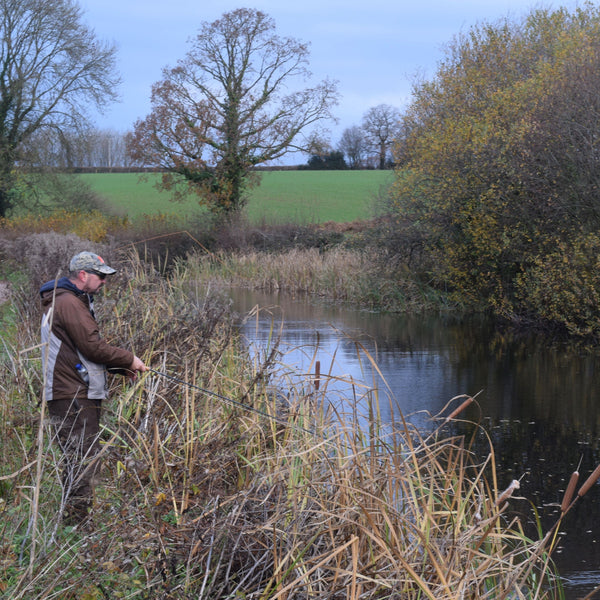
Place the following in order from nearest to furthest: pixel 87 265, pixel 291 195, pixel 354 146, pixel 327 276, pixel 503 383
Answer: pixel 87 265, pixel 503 383, pixel 327 276, pixel 291 195, pixel 354 146

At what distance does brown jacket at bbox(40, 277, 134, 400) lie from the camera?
5273mm

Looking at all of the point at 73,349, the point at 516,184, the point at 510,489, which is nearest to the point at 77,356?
the point at 73,349

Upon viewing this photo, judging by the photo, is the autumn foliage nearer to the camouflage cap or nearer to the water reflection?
the water reflection

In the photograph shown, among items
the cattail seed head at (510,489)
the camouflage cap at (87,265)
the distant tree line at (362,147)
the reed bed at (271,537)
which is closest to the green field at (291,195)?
the distant tree line at (362,147)

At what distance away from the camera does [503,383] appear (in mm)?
13219

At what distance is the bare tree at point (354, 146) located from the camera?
3081 inches

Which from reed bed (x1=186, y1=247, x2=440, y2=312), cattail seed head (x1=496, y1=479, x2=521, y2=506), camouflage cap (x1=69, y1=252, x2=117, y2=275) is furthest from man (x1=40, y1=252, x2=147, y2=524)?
reed bed (x1=186, y1=247, x2=440, y2=312)

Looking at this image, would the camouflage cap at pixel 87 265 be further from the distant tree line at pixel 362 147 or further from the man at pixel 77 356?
the distant tree line at pixel 362 147

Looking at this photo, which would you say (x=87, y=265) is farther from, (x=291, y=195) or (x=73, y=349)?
(x=291, y=195)

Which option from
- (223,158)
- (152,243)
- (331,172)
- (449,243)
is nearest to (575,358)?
(449,243)

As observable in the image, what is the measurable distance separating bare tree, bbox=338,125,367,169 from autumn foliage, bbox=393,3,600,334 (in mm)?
53566

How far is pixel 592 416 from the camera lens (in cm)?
1094

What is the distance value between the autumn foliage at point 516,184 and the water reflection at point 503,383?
109cm

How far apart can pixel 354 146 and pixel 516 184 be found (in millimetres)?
63623
